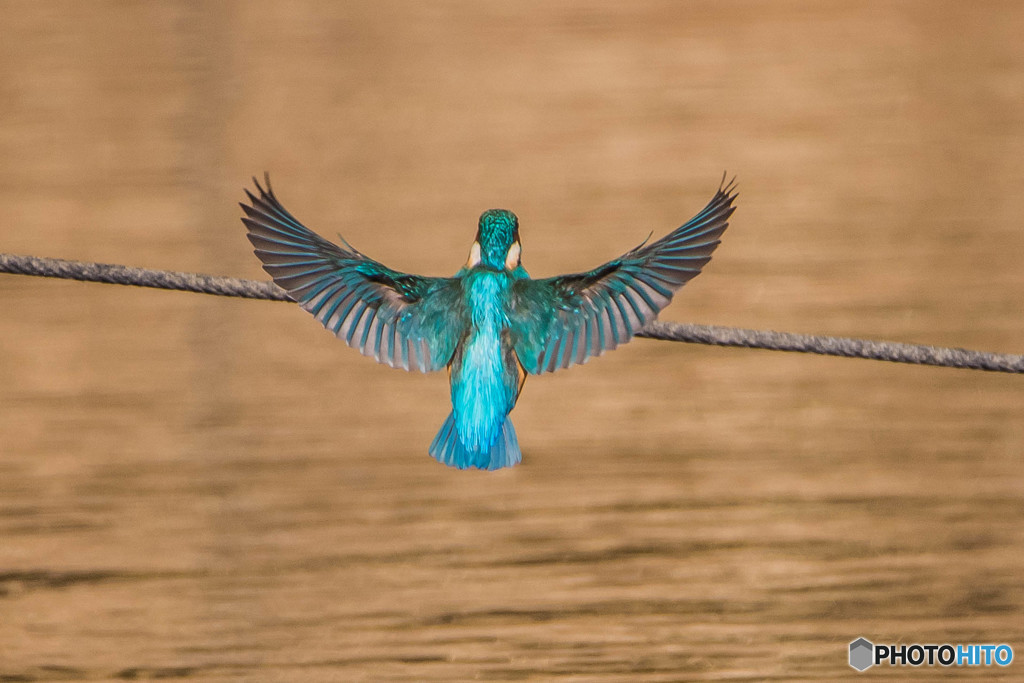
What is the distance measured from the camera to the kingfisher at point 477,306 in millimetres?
1220

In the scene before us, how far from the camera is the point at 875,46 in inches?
58.2

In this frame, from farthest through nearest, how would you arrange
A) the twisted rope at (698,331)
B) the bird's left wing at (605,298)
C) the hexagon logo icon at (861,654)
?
the hexagon logo icon at (861,654) → the bird's left wing at (605,298) → the twisted rope at (698,331)

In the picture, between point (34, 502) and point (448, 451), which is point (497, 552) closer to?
point (448, 451)

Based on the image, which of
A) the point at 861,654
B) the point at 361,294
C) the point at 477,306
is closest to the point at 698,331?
the point at 477,306

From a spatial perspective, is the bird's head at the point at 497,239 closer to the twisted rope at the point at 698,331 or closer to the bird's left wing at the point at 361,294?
the bird's left wing at the point at 361,294

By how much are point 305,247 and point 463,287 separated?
0.19m

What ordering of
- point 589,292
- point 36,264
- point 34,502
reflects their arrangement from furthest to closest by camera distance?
point 34,502
point 589,292
point 36,264

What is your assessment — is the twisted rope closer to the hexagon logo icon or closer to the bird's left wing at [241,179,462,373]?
the bird's left wing at [241,179,462,373]

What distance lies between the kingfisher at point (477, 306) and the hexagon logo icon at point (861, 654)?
551 mm

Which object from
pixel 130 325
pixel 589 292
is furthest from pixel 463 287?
pixel 130 325

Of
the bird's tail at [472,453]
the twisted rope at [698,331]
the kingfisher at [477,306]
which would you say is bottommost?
the bird's tail at [472,453]

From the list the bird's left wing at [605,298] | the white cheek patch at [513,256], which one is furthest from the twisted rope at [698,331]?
the white cheek patch at [513,256]

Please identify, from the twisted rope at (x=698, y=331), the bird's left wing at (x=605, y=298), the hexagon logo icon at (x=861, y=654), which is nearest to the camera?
the twisted rope at (x=698, y=331)

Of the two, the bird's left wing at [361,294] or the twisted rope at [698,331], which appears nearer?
the twisted rope at [698,331]
